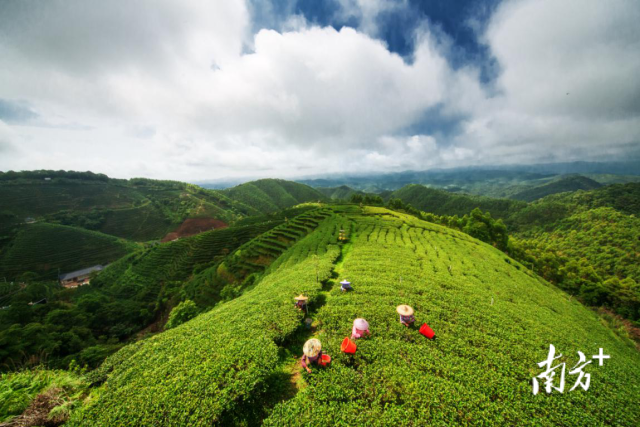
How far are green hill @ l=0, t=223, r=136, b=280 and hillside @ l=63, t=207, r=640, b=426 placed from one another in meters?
102

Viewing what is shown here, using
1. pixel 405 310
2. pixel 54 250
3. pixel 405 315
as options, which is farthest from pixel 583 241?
pixel 54 250

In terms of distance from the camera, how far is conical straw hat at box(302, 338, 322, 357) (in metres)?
8.45

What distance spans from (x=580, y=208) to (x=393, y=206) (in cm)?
13123

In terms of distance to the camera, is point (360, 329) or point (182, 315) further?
point (182, 315)

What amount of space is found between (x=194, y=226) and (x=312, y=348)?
12651 centimetres

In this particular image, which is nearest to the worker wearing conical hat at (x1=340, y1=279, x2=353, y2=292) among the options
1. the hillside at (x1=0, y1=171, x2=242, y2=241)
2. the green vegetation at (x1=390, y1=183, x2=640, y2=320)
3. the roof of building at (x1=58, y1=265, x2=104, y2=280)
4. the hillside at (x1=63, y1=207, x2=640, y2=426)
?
the hillside at (x1=63, y1=207, x2=640, y2=426)

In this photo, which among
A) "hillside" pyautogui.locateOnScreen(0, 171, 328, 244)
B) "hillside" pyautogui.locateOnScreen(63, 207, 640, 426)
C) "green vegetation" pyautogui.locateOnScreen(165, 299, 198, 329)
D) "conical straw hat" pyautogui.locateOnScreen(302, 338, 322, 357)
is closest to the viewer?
"hillside" pyautogui.locateOnScreen(63, 207, 640, 426)

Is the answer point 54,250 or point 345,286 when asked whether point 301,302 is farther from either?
point 54,250

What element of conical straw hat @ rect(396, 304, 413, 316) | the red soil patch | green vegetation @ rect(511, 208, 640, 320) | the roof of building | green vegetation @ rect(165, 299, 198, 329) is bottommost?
green vegetation @ rect(511, 208, 640, 320)

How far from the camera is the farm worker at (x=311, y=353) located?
8.45 m

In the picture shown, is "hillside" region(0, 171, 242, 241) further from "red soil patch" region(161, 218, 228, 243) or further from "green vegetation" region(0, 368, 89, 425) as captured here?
"green vegetation" region(0, 368, 89, 425)

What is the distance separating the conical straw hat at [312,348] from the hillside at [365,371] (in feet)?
2.39

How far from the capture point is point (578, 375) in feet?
31.9

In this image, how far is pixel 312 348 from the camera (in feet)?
28.1
